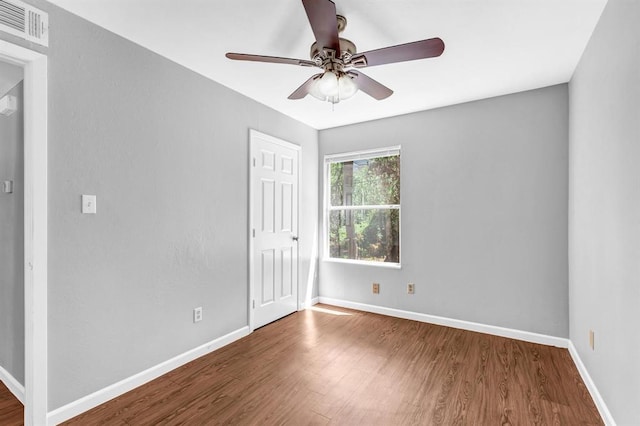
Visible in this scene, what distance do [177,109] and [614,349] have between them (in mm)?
3400

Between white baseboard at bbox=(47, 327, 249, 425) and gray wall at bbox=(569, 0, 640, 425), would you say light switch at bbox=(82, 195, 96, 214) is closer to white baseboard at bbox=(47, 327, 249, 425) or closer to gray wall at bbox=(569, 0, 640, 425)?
white baseboard at bbox=(47, 327, 249, 425)

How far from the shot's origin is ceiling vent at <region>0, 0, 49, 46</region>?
1.68 metres

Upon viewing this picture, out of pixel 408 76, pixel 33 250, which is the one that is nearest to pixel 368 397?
pixel 33 250

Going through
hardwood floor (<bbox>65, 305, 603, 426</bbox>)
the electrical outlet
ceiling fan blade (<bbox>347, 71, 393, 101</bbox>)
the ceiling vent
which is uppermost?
the ceiling vent

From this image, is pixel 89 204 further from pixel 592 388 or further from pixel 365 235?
pixel 592 388

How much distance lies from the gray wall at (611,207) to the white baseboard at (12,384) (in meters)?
3.53

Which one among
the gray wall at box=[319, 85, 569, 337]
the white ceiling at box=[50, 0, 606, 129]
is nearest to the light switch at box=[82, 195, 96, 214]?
the white ceiling at box=[50, 0, 606, 129]

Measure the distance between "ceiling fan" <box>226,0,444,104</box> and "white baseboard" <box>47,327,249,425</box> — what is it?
231 centimetres

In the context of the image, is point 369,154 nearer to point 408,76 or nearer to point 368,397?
point 408,76

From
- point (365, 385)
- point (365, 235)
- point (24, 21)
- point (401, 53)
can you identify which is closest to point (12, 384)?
point (24, 21)

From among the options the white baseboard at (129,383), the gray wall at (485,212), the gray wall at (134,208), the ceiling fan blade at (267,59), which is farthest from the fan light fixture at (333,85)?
the white baseboard at (129,383)

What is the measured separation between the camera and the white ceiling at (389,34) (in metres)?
1.88

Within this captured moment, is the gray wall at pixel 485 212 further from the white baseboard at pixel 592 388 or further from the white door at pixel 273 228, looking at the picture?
the white door at pixel 273 228

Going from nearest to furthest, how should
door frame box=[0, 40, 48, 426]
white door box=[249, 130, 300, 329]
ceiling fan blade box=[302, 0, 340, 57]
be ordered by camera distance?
ceiling fan blade box=[302, 0, 340, 57] → door frame box=[0, 40, 48, 426] → white door box=[249, 130, 300, 329]
